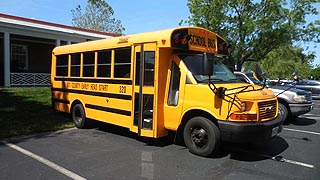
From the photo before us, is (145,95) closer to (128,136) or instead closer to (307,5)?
(128,136)

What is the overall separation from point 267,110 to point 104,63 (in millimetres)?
4067

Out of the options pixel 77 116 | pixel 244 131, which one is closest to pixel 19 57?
pixel 77 116

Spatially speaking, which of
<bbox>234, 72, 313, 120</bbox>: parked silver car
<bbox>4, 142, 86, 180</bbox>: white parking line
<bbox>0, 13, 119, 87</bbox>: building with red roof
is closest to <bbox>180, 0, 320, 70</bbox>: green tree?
<bbox>0, 13, 119, 87</bbox>: building with red roof

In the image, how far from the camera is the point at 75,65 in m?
8.84

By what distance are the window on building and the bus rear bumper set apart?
19396 mm

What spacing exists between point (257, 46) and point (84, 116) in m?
20.8

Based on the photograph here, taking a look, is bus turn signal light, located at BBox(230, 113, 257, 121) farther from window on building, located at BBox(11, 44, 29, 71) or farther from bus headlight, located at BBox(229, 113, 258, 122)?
window on building, located at BBox(11, 44, 29, 71)

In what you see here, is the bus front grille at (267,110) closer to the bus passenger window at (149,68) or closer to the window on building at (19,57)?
the bus passenger window at (149,68)

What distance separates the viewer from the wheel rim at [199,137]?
5844 mm

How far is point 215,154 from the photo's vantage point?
596cm

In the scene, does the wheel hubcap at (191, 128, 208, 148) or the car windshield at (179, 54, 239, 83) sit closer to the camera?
the wheel hubcap at (191, 128, 208, 148)

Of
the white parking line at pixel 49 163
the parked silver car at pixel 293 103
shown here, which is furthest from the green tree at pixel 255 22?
the white parking line at pixel 49 163

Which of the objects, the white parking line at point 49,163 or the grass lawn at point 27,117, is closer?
the white parking line at point 49,163

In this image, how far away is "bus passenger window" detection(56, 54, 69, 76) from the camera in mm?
9250
